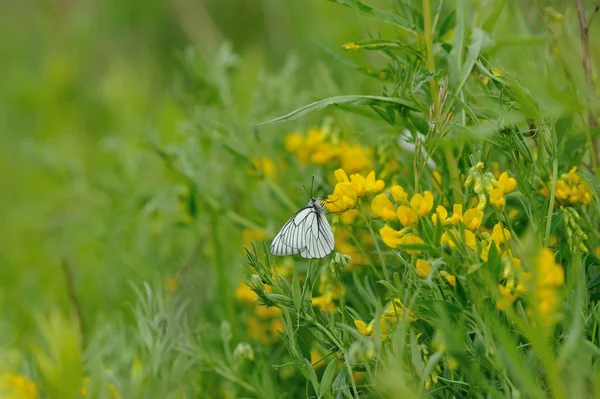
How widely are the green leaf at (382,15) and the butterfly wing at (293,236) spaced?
32 cm

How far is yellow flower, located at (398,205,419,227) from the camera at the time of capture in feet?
3.03

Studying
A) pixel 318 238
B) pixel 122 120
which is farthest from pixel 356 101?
pixel 122 120

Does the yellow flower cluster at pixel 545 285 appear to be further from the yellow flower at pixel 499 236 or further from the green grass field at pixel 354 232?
the yellow flower at pixel 499 236

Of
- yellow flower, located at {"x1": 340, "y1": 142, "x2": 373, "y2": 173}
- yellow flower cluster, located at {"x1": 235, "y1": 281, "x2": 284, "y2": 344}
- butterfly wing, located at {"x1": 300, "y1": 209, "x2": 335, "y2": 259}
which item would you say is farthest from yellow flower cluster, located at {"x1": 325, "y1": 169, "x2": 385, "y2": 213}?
yellow flower cluster, located at {"x1": 235, "y1": 281, "x2": 284, "y2": 344}

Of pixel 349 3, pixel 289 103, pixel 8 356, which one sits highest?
pixel 349 3

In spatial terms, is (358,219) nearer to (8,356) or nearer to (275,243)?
(275,243)

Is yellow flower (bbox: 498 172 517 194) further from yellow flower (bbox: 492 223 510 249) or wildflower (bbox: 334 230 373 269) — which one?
wildflower (bbox: 334 230 373 269)

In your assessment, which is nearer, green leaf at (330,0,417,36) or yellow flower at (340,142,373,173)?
green leaf at (330,0,417,36)

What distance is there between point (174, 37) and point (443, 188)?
3.09 meters

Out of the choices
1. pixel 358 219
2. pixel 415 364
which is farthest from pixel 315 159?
pixel 415 364

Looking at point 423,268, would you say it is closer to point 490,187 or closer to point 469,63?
point 490,187

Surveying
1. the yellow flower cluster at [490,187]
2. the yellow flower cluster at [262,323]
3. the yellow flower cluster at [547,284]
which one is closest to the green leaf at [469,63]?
the yellow flower cluster at [490,187]

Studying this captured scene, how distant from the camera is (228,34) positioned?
148 inches

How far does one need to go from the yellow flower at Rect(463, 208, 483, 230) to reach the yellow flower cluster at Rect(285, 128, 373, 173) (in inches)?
17.3
